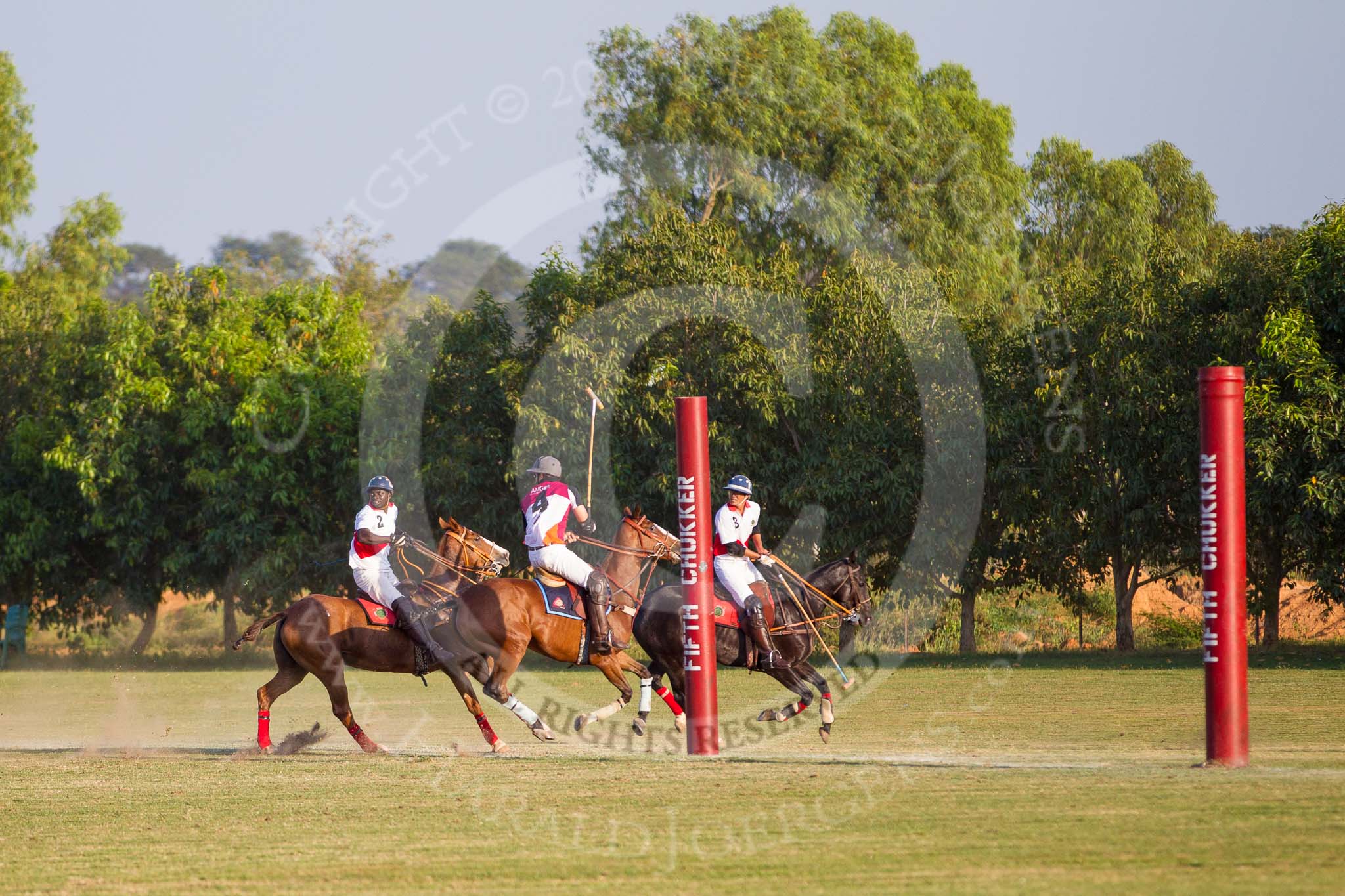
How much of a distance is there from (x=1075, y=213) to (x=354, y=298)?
1807 centimetres

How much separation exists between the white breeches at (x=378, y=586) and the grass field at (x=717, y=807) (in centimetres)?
131

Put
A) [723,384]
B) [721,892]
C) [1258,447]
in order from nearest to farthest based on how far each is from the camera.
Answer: [721,892]
[1258,447]
[723,384]

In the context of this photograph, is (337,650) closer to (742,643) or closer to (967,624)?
(742,643)

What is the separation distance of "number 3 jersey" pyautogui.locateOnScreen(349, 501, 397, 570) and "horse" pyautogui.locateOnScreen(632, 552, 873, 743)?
7.72 feet

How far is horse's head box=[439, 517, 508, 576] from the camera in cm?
1438

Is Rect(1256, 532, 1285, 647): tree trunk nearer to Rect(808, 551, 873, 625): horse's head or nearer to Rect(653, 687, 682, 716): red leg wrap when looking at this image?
Rect(808, 551, 873, 625): horse's head

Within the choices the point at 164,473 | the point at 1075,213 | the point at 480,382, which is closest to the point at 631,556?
the point at 480,382

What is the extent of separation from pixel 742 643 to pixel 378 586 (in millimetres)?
3247

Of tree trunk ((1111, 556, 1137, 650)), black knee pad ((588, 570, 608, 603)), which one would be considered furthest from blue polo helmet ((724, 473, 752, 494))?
tree trunk ((1111, 556, 1137, 650))

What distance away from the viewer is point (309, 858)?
Answer: 742cm

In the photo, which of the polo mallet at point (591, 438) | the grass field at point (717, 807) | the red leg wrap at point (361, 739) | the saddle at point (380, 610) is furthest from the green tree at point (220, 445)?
the red leg wrap at point (361, 739)

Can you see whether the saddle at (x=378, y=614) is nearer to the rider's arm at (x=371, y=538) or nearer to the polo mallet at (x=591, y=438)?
the rider's arm at (x=371, y=538)

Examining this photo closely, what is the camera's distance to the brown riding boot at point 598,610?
12.9 meters

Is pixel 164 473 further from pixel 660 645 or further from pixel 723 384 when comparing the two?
pixel 660 645
